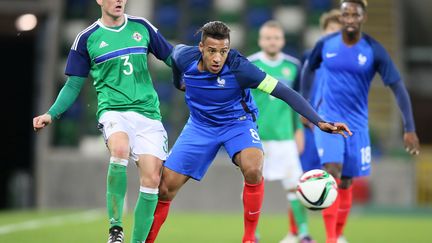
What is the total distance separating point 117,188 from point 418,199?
1186cm

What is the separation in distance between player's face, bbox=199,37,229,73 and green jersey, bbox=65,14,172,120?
0.68 meters

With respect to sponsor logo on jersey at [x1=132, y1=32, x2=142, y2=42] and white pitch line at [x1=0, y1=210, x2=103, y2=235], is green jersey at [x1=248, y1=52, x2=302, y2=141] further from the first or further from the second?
white pitch line at [x1=0, y1=210, x2=103, y2=235]

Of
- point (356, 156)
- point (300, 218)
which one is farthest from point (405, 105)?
point (300, 218)

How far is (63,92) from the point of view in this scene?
7695mm

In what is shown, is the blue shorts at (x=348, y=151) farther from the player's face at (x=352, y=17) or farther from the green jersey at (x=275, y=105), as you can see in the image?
the green jersey at (x=275, y=105)

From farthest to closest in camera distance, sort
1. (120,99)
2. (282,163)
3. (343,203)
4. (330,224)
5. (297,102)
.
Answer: (282,163) → (343,203) → (330,224) → (120,99) → (297,102)

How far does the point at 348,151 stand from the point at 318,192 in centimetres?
135

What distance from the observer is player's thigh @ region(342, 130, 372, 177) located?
343 inches

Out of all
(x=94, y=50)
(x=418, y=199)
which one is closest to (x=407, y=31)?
(x=418, y=199)

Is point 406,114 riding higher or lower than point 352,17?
lower

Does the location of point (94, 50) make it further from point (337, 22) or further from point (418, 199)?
point (418, 199)

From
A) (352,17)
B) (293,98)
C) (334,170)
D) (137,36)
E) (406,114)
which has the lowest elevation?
(334,170)

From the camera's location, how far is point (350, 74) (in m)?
8.70

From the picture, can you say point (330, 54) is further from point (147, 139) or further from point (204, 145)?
point (147, 139)
